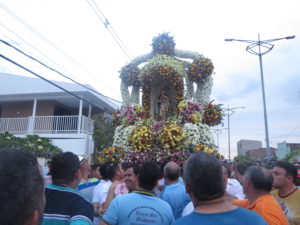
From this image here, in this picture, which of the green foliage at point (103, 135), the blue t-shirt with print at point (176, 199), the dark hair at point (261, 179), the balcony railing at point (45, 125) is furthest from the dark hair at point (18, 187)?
the balcony railing at point (45, 125)

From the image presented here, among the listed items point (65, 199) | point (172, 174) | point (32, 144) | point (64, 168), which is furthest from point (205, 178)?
point (32, 144)

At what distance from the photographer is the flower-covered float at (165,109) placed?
6.87m

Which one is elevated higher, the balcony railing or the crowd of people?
the balcony railing

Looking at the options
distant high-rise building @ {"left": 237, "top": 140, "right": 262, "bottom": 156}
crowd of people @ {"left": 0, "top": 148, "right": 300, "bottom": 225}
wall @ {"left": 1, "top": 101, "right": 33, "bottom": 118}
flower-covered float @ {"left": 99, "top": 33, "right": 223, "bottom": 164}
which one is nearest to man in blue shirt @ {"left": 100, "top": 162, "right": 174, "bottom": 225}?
crowd of people @ {"left": 0, "top": 148, "right": 300, "bottom": 225}

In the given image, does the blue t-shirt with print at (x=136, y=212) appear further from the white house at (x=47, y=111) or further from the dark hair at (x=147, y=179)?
the white house at (x=47, y=111)

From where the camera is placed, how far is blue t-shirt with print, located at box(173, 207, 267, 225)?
1.70m

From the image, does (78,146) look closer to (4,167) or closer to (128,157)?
(128,157)

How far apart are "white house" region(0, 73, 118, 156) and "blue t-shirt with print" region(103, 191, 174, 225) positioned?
1332 centimetres

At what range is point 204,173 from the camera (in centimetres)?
188

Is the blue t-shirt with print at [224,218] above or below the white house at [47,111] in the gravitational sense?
below

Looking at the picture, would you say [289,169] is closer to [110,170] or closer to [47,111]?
[110,170]

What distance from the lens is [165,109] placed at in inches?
368

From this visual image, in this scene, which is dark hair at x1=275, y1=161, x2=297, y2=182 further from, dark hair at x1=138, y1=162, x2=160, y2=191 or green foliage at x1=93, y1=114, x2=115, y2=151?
green foliage at x1=93, y1=114, x2=115, y2=151

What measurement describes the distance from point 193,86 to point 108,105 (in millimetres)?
11588
